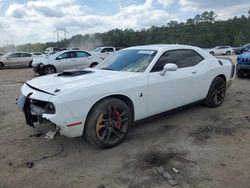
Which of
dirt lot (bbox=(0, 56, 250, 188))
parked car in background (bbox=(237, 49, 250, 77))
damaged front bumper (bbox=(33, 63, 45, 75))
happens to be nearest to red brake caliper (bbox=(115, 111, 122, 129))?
dirt lot (bbox=(0, 56, 250, 188))

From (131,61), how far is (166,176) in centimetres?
230

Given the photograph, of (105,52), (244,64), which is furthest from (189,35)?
(244,64)

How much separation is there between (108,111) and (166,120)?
1749 mm

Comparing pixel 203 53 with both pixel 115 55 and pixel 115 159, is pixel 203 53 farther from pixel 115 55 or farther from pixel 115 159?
pixel 115 159

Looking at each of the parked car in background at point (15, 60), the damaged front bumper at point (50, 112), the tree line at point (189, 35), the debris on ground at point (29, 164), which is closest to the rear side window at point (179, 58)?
the damaged front bumper at point (50, 112)

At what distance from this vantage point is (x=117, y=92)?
385cm

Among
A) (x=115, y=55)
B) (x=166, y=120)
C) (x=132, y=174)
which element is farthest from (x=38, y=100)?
(x=166, y=120)

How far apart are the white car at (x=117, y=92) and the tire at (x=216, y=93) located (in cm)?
23

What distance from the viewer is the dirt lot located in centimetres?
308

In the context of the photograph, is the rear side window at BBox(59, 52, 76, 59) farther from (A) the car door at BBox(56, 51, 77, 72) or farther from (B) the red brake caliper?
(B) the red brake caliper

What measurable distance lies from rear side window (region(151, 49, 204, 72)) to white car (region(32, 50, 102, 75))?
31.9ft

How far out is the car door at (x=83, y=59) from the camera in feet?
47.1

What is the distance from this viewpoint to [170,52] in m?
4.90

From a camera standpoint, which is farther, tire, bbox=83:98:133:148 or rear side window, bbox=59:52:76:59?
rear side window, bbox=59:52:76:59
